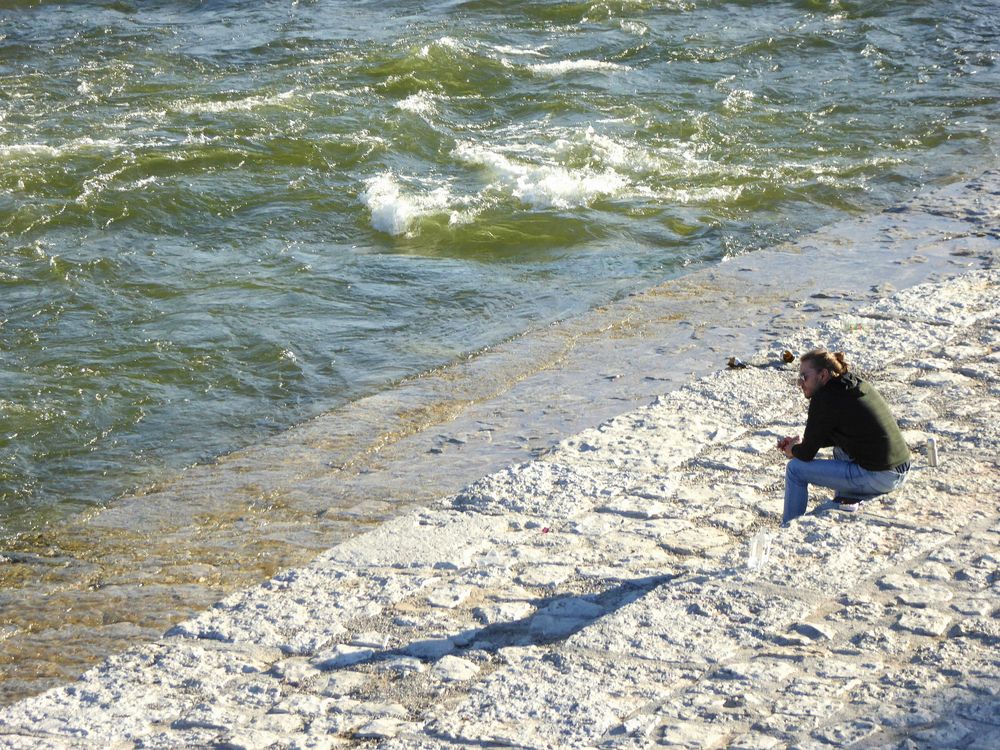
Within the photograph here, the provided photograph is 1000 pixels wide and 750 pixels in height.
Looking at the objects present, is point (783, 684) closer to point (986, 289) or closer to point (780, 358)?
point (780, 358)

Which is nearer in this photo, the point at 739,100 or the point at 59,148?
the point at 59,148

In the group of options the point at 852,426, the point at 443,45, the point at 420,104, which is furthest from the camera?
the point at 443,45

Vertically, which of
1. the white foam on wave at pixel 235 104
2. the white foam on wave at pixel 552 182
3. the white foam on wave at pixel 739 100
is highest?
the white foam on wave at pixel 739 100

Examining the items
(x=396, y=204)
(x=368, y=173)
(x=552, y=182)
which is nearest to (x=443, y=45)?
(x=368, y=173)

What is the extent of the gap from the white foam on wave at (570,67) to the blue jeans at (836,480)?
13385mm

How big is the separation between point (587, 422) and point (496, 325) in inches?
106

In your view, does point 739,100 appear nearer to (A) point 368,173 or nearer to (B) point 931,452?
(A) point 368,173

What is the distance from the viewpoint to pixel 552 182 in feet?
46.9

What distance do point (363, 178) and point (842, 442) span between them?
9435 mm

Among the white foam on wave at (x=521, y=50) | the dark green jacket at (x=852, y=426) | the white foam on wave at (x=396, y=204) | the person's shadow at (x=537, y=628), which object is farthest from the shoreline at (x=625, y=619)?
the white foam on wave at (x=521, y=50)

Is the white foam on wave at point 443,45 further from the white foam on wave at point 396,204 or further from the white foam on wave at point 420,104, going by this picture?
the white foam on wave at point 396,204

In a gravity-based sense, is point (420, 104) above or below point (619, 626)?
above

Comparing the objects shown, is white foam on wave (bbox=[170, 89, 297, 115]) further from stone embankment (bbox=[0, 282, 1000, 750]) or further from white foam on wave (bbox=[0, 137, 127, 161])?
stone embankment (bbox=[0, 282, 1000, 750])

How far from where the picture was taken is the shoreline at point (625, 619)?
5.04 metres
